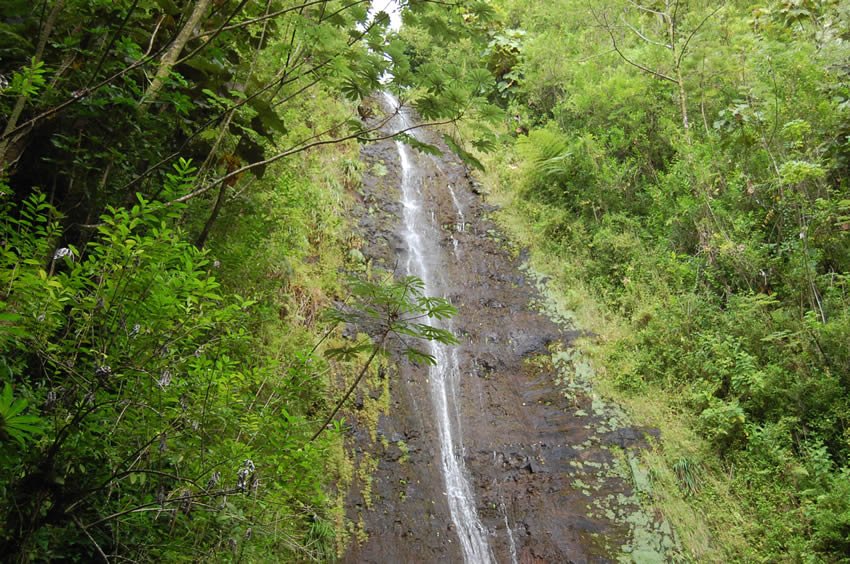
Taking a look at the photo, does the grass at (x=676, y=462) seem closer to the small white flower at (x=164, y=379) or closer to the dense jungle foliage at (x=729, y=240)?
the dense jungle foliage at (x=729, y=240)

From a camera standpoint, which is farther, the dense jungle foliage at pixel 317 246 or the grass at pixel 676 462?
the grass at pixel 676 462

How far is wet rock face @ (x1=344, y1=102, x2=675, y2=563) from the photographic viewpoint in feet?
19.9

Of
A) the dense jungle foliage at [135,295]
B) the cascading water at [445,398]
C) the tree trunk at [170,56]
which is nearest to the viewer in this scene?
the dense jungle foliage at [135,295]

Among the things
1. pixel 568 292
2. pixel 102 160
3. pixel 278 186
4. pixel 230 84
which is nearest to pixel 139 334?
pixel 102 160

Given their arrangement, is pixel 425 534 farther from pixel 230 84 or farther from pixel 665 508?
pixel 230 84

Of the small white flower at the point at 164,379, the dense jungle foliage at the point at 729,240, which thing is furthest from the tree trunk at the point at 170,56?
the dense jungle foliage at the point at 729,240

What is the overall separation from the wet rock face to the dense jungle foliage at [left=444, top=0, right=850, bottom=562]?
0.72 metres

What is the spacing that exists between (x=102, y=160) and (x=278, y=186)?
3.22 metres

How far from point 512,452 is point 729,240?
15.0 ft

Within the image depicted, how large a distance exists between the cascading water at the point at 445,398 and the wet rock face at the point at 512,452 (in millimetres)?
116

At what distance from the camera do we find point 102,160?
9.46ft

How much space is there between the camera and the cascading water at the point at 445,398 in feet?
20.6

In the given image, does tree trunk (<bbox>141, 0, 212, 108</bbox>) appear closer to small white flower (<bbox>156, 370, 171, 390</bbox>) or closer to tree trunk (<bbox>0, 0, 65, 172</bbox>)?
tree trunk (<bbox>0, 0, 65, 172</bbox>)

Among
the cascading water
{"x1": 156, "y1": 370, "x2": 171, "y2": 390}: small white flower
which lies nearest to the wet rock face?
the cascading water
